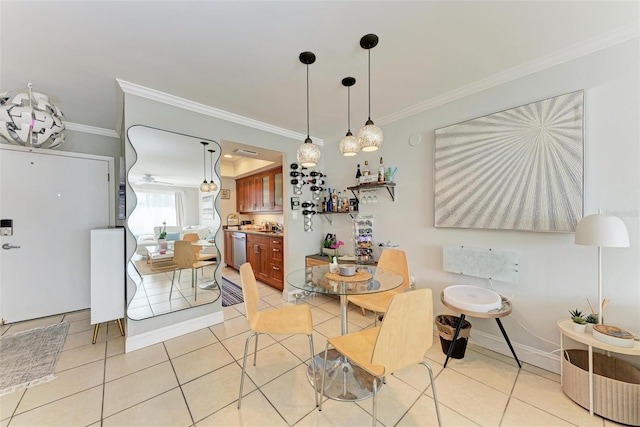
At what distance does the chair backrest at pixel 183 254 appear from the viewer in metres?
2.65

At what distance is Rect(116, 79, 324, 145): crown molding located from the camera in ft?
Answer: 7.36

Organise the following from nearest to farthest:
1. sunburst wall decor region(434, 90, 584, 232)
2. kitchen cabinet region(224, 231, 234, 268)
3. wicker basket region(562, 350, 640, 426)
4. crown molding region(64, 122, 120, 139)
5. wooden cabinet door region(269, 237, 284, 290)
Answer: wicker basket region(562, 350, 640, 426) < sunburst wall decor region(434, 90, 584, 232) < crown molding region(64, 122, 120, 139) < wooden cabinet door region(269, 237, 284, 290) < kitchen cabinet region(224, 231, 234, 268)

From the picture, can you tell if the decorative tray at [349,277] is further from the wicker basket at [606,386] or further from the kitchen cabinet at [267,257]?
the kitchen cabinet at [267,257]

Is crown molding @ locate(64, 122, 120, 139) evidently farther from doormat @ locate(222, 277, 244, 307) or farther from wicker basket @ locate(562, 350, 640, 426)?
wicker basket @ locate(562, 350, 640, 426)

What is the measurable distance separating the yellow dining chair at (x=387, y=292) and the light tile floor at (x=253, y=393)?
0.54 metres

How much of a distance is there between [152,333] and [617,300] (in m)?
3.90

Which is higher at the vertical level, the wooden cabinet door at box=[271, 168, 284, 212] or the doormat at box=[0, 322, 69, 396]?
the wooden cabinet door at box=[271, 168, 284, 212]

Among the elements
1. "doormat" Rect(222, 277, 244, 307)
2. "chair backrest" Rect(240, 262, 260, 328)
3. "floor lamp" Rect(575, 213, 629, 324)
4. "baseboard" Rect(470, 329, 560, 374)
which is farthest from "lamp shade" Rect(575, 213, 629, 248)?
"doormat" Rect(222, 277, 244, 307)

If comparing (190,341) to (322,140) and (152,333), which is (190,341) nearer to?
(152,333)

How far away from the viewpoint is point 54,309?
300 cm

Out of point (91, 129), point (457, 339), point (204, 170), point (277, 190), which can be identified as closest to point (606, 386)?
point (457, 339)

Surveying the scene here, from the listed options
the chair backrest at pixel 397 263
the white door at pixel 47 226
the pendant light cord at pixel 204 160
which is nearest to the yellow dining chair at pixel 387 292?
the chair backrest at pixel 397 263

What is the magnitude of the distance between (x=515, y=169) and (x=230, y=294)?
397cm

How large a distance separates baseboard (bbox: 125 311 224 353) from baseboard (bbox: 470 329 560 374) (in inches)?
110
